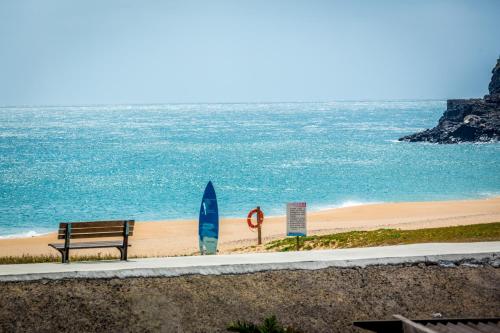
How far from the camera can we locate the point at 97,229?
14.0m

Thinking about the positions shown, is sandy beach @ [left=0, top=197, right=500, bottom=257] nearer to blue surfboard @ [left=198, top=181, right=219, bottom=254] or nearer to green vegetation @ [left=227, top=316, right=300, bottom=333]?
blue surfboard @ [left=198, top=181, right=219, bottom=254]

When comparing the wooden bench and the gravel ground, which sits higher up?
the wooden bench

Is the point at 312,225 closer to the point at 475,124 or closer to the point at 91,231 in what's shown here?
the point at 91,231

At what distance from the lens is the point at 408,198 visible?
170 ft

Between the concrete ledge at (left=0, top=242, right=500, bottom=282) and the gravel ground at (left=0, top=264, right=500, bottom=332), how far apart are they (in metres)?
0.15

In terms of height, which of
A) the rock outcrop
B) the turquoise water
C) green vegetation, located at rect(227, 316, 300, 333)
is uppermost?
the rock outcrop

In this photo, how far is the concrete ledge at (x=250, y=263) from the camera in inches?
436

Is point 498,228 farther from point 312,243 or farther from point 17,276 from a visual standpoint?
point 17,276

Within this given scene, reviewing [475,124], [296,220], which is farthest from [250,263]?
[475,124]

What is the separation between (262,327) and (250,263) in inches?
80.4

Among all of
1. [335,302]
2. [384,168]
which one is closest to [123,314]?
[335,302]

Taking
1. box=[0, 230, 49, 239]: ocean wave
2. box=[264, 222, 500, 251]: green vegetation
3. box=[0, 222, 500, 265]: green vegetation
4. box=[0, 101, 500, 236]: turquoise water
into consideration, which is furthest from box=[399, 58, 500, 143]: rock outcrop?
box=[0, 222, 500, 265]: green vegetation

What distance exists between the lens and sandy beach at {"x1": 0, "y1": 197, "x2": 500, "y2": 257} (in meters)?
27.9

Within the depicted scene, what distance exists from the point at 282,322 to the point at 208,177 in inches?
2298
